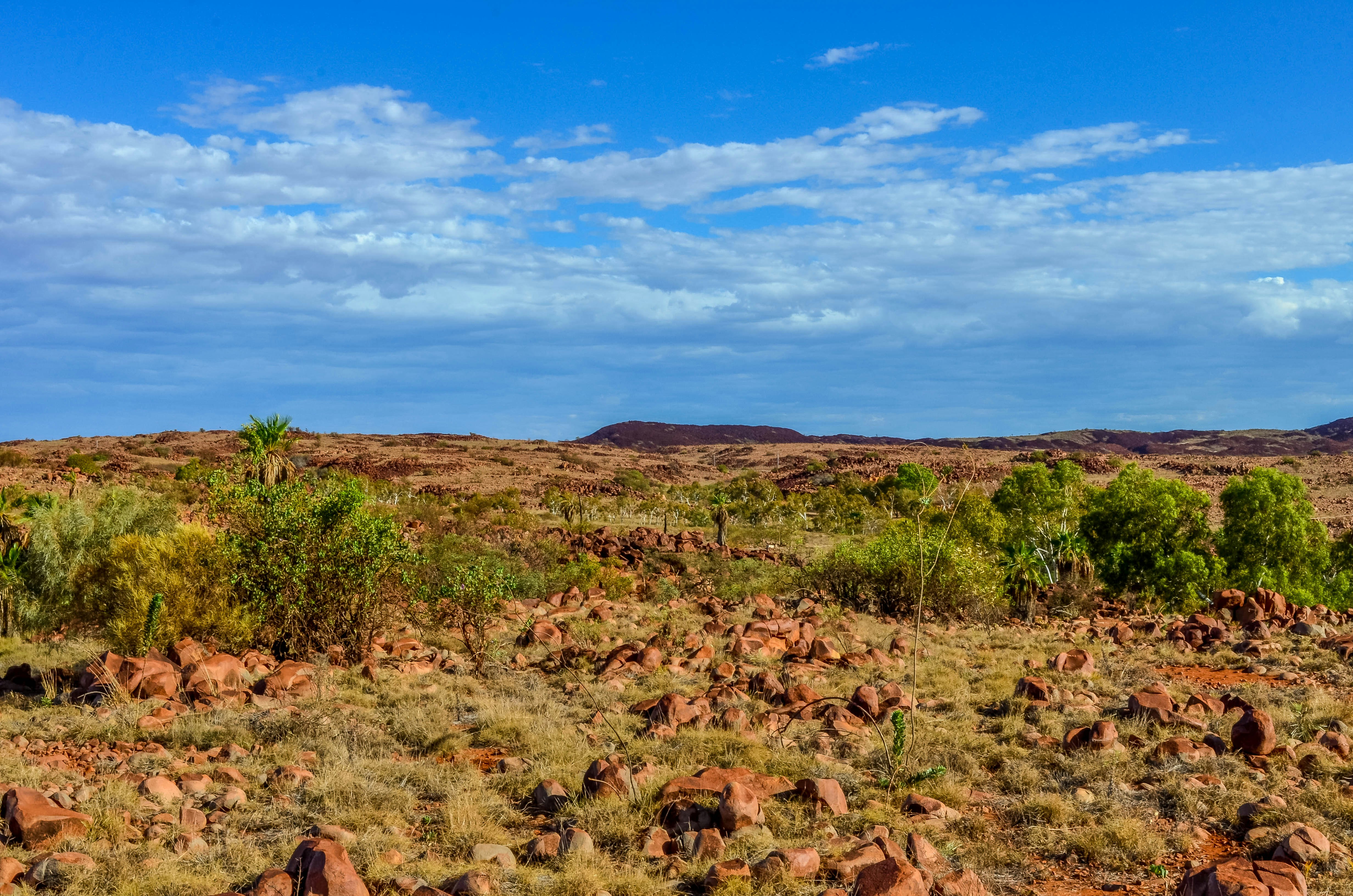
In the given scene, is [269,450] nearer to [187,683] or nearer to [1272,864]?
[187,683]

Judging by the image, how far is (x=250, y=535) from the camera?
1541 cm

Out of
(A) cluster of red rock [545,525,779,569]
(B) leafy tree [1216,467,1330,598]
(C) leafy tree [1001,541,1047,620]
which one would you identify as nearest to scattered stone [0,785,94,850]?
(C) leafy tree [1001,541,1047,620]

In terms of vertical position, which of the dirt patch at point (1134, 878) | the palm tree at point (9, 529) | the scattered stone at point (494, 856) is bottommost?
the dirt patch at point (1134, 878)

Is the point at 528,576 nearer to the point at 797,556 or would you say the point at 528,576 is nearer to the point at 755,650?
the point at 755,650

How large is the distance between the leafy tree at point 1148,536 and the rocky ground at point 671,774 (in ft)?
42.8

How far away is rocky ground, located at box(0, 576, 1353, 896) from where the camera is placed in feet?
22.6

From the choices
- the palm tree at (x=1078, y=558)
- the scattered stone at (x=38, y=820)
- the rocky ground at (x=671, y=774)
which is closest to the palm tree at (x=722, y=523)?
the palm tree at (x=1078, y=558)

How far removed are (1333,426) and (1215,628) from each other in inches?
7745

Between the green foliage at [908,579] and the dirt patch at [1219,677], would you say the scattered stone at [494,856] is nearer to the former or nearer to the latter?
the dirt patch at [1219,677]

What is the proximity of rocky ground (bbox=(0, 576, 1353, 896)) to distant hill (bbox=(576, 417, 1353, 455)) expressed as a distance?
12025cm

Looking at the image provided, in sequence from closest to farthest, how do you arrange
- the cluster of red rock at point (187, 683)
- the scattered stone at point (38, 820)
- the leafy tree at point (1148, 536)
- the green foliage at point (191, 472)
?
1. the scattered stone at point (38, 820)
2. the cluster of red rock at point (187, 683)
3. the leafy tree at point (1148, 536)
4. the green foliage at point (191, 472)

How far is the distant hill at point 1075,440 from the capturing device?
14650 centimetres

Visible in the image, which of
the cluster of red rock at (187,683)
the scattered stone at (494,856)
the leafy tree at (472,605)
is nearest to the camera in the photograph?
the scattered stone at (494,856)

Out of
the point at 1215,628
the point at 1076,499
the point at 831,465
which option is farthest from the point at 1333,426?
the point at 1215,628
